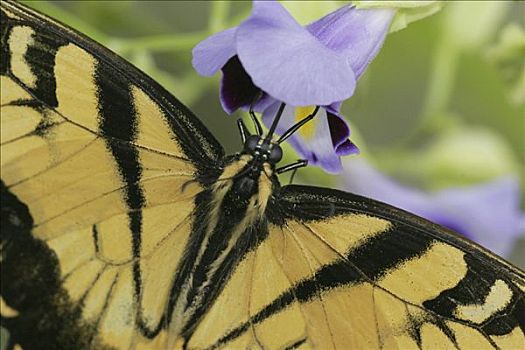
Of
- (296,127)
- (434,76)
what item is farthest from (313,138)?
(434,76)

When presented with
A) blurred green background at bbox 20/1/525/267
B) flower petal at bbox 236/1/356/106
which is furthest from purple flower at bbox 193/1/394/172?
blurred green background at bbox 20/1/525/267

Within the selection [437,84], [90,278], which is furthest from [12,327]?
[437,84]

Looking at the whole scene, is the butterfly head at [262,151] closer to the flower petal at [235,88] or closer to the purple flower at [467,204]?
the flower petal at [235,88]

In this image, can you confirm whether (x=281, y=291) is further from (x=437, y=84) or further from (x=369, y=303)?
(x=437, y=84)

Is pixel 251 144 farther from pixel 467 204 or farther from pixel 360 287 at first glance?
pixel 467 204

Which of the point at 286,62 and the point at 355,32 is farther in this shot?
the point at 355,32

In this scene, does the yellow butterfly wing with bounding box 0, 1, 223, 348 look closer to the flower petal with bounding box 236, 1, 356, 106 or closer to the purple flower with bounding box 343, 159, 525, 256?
the flower petal with bounding box 236, 1, 356, 106

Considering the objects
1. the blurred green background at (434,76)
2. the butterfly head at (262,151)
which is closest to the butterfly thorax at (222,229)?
the butterfly head at (262,151)
